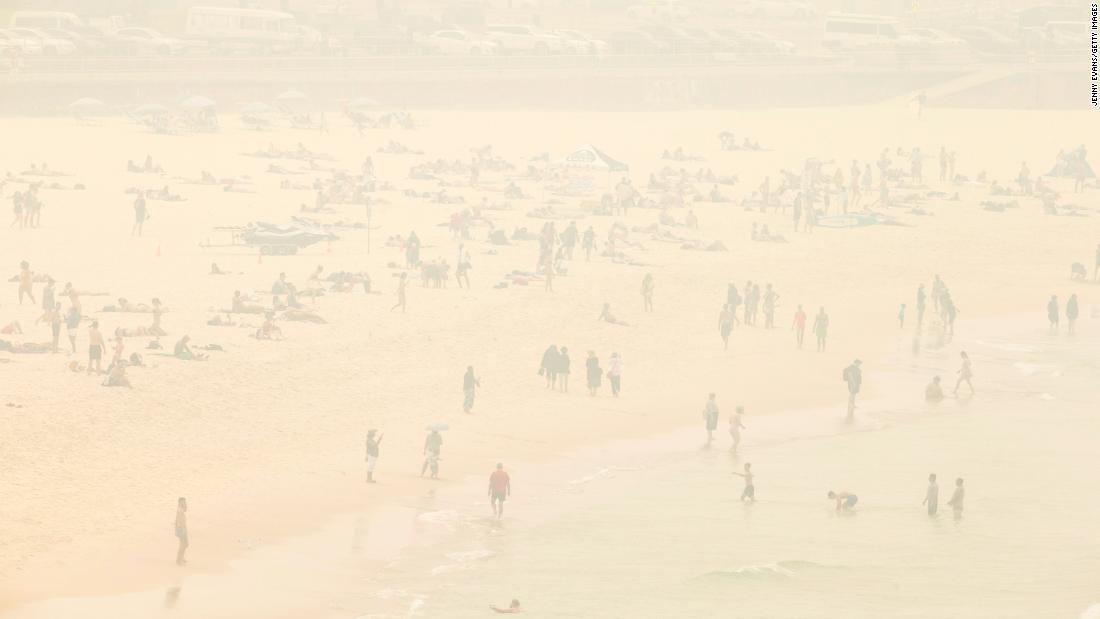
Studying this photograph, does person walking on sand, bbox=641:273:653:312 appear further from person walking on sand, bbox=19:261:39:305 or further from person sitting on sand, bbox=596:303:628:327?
person walking on sand, bbox=19:261:39:305

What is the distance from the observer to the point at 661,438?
3788cm

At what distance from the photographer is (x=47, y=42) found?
8381cm

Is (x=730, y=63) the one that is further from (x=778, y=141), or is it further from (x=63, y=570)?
(x=63, y=570)

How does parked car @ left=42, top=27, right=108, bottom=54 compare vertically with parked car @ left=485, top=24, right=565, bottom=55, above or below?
below

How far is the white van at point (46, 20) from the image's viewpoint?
91438 mm

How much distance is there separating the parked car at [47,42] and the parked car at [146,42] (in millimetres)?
2642

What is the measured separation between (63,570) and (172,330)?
46.2 feet

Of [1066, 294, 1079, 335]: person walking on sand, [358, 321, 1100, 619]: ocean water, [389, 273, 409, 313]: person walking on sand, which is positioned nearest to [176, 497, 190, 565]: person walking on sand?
[358, 321, 1100, 619]: ocean water

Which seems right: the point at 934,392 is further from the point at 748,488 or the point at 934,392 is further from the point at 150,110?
Result: the point at 150,110

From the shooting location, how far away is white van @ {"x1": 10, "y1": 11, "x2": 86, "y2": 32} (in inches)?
3600

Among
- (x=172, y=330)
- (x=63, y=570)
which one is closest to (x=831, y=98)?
(x=172, y=330)

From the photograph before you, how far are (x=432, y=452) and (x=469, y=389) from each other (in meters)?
4.27

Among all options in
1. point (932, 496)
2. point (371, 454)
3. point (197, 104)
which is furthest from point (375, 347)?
point (197, 104)

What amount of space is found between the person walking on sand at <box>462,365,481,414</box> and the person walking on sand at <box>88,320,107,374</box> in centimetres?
664
